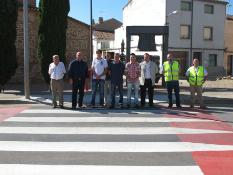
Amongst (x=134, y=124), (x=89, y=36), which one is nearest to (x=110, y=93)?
(x=134, y=124)

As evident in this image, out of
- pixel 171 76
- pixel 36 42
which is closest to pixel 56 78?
pixel 171 76

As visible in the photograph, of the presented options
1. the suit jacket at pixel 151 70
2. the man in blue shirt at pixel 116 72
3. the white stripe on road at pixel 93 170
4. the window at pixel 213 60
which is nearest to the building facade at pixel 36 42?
the man in blue shirt at pixel 116 72

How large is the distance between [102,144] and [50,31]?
13.0 m

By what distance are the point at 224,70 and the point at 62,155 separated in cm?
4651

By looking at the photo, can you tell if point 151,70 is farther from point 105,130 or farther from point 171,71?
point 105,130

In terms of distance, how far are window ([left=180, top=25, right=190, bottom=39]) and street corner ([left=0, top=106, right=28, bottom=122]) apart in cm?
3677

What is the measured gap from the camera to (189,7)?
5072 cm

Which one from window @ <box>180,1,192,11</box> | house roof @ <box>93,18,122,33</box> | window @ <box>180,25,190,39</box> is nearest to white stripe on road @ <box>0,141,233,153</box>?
window @ <box>180,25,190,39</box>

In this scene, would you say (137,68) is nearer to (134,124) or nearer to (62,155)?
(134,124)

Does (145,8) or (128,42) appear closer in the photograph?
(128,42)

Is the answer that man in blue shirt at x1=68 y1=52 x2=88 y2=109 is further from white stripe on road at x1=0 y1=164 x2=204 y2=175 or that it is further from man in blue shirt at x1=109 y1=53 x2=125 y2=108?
white stripe on road at x1=0 y1=164 x2=204 y2=175

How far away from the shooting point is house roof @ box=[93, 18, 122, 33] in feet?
258

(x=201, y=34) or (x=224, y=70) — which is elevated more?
(x=201, y=34)

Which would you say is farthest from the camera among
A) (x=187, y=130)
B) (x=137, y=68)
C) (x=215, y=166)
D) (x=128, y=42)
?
(x=128, y=42)
